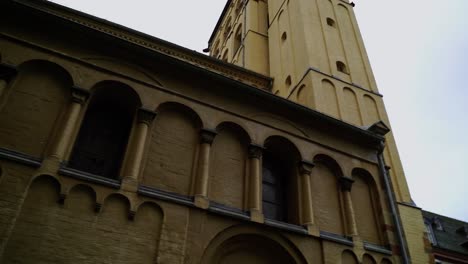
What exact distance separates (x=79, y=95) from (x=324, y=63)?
31.3 feet

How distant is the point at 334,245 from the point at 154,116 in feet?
15.9

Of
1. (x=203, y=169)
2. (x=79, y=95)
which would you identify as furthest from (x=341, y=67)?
(x=79, y=95)

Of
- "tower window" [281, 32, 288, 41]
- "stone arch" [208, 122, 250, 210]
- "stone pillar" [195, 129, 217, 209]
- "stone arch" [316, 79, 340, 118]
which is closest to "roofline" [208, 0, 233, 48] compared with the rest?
"tower window" [281, 32, 288, 41]

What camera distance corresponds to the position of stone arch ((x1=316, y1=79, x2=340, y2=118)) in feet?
42.7

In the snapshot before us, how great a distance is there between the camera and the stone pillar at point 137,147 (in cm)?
750

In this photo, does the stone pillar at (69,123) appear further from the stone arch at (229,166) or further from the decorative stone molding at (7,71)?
the stone arch at (229,166)

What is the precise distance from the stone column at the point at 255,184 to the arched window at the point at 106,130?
2.81 meters

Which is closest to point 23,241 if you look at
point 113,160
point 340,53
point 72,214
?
point 72,214

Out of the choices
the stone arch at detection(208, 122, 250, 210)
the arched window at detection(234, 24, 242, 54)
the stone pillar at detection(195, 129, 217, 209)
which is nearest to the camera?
the stone pillar at detection(195, 129, 217, 209)

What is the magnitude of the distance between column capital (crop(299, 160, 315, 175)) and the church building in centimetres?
6

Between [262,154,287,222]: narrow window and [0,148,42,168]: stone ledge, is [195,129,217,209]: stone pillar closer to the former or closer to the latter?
[262,154,287,222]: narrow window

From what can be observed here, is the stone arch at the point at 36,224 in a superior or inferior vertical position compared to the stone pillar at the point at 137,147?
inferior

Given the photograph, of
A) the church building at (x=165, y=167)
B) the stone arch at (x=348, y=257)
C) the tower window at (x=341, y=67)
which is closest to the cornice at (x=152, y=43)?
the church building at (x=165, y=167)

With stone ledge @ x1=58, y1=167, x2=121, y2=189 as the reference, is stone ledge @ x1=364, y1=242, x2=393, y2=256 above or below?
above
